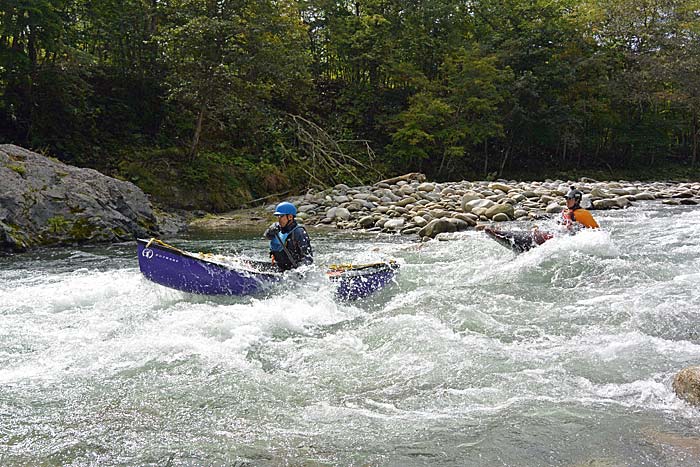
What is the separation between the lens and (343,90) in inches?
1017

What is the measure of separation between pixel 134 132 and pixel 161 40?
11.9 feet

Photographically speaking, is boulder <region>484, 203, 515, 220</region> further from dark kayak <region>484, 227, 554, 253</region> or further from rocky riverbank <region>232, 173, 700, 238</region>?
dark kayak <region>484, 227, 554, 253</region>

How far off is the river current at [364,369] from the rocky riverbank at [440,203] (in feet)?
18.1

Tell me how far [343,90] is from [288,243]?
19.6m

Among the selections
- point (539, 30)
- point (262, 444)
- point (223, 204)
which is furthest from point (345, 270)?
point (539, 30)

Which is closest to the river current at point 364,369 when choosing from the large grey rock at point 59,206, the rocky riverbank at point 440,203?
the large grey rock at point 59,206

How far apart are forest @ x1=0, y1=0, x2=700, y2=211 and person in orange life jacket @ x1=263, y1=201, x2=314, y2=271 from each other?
972 cm

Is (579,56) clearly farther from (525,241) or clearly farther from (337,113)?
(525,241)

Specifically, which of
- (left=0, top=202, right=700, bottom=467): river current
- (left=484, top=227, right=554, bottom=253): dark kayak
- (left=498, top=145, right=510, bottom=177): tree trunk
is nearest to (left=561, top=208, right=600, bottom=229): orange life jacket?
(left=484, top=227, right=554, bottom=253): dark kayak

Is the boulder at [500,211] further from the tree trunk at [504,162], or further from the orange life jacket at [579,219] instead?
the tree trunk at [504,162]

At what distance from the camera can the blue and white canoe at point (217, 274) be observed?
21.5 ft

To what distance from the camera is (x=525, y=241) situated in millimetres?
8898

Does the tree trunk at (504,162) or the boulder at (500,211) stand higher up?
the tree trunk at (504,162)

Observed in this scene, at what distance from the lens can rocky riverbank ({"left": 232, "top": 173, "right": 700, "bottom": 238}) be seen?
1371cm
